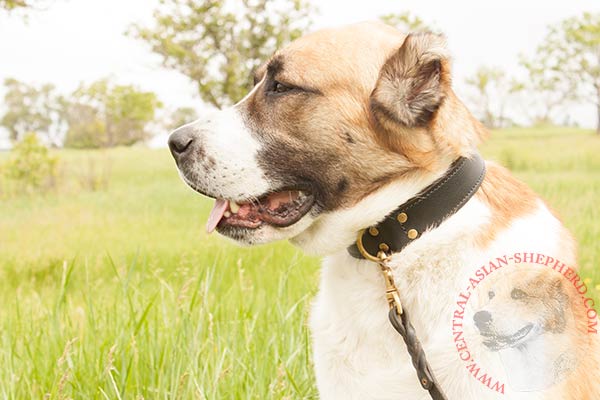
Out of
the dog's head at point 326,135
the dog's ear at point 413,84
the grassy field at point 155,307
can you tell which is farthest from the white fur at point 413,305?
the grassy field at point 155,307

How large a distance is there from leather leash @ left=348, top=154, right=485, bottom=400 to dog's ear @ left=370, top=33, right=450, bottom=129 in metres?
0.23

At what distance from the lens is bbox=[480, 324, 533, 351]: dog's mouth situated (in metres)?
2.28

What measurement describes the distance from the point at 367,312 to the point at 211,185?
751 mm

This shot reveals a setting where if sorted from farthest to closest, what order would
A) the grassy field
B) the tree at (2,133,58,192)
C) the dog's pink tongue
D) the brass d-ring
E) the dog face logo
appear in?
the tree at (2,133,58,192) < the grassy field < the dog's pink tongue < the brass d-ring < the dog face logo

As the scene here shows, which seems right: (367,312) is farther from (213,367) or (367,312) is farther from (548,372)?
(213,367)

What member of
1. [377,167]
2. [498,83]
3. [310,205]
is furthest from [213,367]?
[498,83]

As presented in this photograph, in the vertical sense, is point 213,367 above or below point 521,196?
below

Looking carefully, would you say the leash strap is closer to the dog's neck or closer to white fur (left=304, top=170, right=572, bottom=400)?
white fur (left=304, top=170, right=572, bottom=400)

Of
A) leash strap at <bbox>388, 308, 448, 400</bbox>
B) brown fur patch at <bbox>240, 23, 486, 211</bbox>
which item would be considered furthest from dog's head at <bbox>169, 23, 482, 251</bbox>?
leash strap at <bbox>388, 308, 448, 400</bbox>

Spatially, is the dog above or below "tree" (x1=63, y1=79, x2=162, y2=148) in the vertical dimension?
above

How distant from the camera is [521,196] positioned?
8.09ft

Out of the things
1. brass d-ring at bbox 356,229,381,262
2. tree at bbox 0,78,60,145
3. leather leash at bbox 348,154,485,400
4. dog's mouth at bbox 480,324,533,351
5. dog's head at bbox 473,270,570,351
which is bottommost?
tree at bbox 0,78,60,145

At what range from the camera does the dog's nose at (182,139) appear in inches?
103

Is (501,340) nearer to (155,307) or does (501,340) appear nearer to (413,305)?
(413,305)
